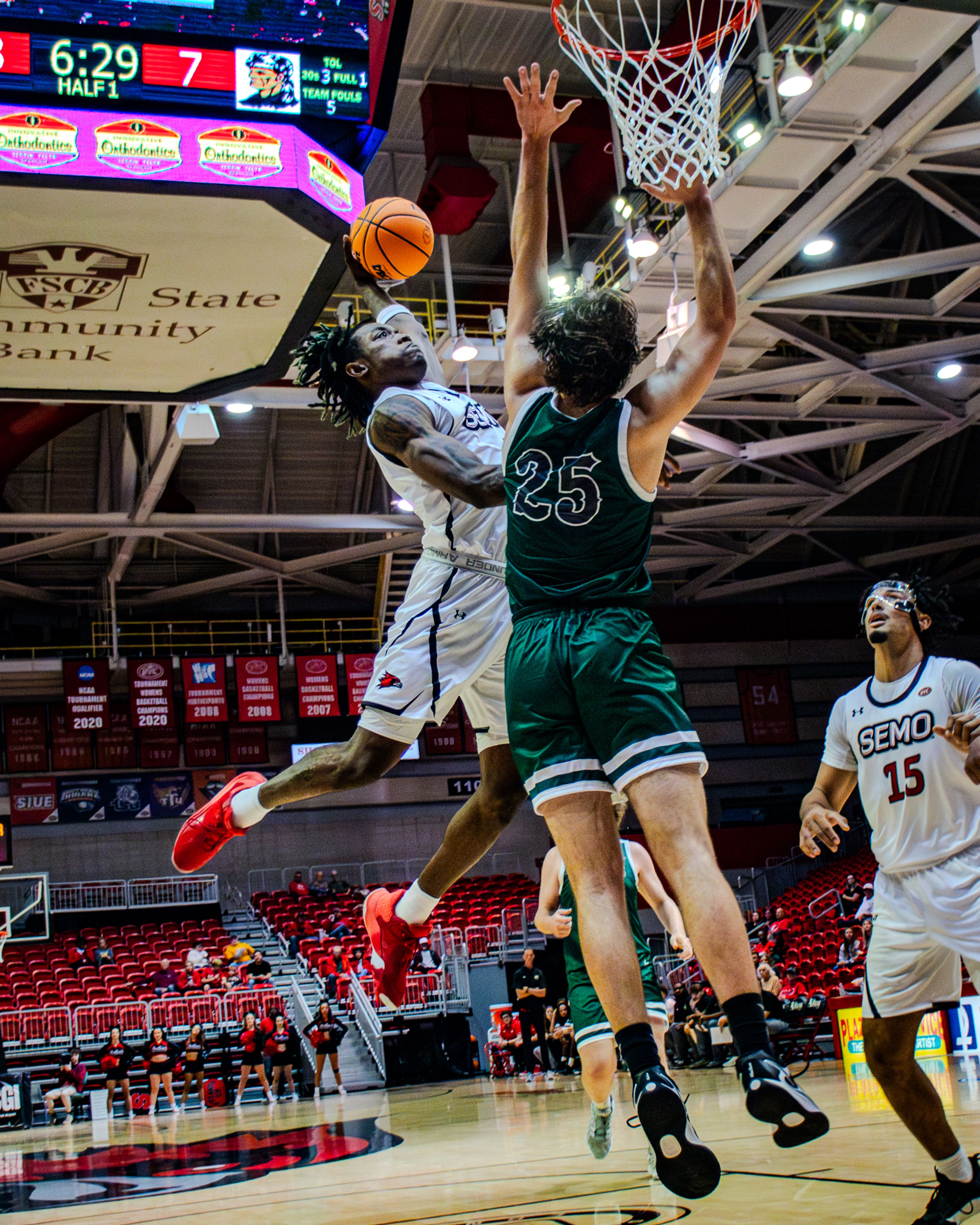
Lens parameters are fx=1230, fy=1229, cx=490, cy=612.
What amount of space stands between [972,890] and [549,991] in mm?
13841

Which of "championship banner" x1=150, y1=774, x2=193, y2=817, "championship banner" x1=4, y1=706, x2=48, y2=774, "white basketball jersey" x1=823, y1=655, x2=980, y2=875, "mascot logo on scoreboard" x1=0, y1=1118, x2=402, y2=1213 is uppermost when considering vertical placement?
"championship banner" x1=4, y1=706, x2=48, y2=774

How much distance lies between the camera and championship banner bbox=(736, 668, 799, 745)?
31453mm

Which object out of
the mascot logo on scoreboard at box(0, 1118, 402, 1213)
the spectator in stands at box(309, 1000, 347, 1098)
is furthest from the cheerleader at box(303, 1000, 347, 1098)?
the mascot logo on scoreboard at box(0, 1118, 402, 1213)

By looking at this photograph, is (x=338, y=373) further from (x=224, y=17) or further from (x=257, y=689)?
(x=257, y=689)

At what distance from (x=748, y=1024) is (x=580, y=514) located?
1.39 metres

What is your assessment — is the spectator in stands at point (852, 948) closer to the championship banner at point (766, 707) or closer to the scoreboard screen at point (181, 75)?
the scoreboard screen at point (181, 75)

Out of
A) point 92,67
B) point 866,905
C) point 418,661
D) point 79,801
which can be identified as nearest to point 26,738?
point 79,801

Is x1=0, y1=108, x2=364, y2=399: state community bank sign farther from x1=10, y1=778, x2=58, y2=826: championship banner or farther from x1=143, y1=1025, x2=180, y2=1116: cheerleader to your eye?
x1=10, y1=778, x2=58, y2=826: championship banner

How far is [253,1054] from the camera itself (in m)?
17.7

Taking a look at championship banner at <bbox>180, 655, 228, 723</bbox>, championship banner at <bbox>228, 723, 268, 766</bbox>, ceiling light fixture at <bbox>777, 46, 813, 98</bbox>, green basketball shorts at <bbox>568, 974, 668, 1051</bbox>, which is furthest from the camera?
championship banner at <bbox>228, 723, 268, 766</bbox>

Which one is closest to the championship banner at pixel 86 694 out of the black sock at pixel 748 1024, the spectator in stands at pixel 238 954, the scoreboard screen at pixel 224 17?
the spectator in stands at pixel 238 954

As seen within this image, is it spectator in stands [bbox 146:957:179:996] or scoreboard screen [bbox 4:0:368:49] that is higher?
scoreboard screen [bbox 4:0:368:49]

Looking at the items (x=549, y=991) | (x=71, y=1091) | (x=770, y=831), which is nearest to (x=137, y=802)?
(x=71, y=1091)

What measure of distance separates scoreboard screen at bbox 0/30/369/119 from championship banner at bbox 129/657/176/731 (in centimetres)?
1962
